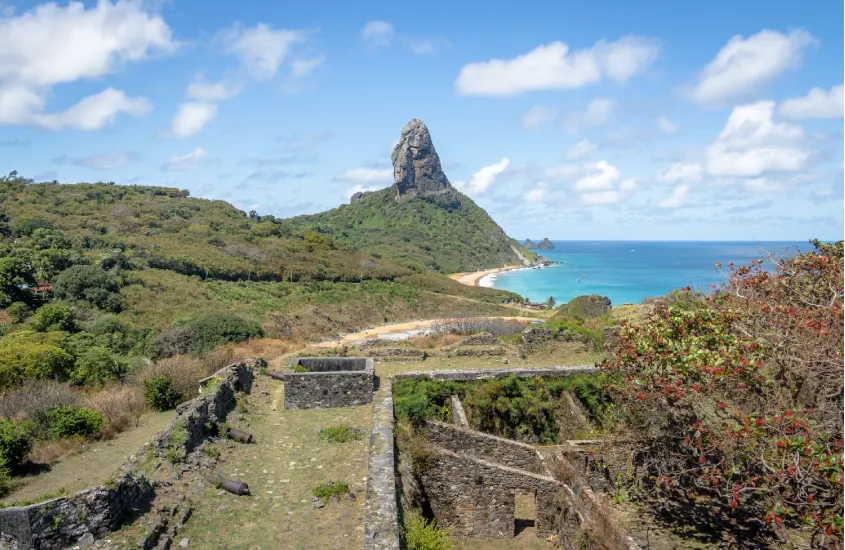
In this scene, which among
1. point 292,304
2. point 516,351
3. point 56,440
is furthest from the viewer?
point 292,304

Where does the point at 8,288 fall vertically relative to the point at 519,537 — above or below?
above

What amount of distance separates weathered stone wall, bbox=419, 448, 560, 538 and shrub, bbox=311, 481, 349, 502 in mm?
3681

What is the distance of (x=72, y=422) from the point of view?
11.9m

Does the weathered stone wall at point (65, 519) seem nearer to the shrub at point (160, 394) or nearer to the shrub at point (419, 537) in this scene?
the shrub at point (419, 537)

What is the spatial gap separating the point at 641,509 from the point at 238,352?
16.8 m

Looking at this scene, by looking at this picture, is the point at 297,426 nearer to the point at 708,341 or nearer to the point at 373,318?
the point at 708,341

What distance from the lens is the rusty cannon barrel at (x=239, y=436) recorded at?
12148mm

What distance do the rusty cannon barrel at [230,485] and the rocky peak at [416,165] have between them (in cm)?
14269

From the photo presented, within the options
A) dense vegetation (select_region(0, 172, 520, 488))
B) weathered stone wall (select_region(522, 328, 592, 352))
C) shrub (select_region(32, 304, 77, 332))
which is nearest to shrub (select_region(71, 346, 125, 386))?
dense vegetation (select_region(0, 172, 520, 488))

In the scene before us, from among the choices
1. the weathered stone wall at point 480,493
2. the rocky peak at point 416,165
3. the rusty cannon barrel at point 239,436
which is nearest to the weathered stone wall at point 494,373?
the weathered stone wall at point 480,493

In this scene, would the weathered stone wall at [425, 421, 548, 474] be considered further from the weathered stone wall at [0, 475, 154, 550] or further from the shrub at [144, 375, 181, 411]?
the weathered stone wall at [0, 475, 154, 550]

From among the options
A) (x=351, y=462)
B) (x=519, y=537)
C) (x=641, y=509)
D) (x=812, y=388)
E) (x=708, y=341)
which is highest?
(x=708, y=341)

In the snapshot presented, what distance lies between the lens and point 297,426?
13672 mm

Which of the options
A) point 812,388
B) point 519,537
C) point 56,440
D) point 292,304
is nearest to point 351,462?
point 519,537
